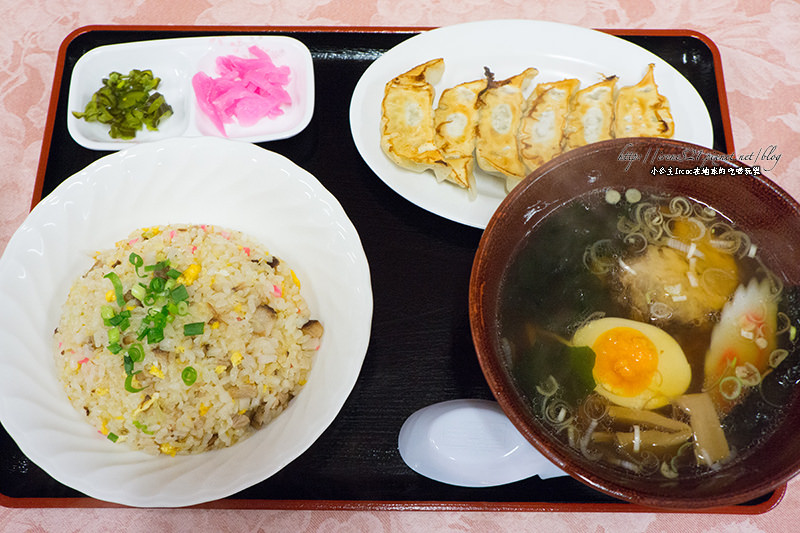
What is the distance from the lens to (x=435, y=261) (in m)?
2.16

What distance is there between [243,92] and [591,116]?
58.7 inches

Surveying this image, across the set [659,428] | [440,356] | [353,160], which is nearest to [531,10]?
[353,160]

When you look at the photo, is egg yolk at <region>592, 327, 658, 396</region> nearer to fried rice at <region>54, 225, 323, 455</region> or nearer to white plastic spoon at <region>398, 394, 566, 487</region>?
white plastic spoon at <region>398, 394, 566, 487</region>

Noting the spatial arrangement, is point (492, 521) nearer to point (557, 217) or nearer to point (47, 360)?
point (557, 217)

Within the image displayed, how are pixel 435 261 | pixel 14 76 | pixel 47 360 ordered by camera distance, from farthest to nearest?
pixel 14 76
pixel 435 261
pixel 47 360

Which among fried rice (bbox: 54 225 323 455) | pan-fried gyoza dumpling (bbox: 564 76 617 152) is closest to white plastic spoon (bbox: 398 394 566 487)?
fried rice (bbox: 54 225 323 455)

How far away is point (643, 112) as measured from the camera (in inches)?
89.6

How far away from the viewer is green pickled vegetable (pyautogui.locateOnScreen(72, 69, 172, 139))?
237cm

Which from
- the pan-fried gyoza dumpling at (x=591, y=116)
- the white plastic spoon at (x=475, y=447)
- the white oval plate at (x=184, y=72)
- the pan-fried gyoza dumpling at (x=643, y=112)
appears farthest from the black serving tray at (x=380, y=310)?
the pan-fried gyoza dumpling at (x=591, y=116)

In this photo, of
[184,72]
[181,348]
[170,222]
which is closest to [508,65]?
[184,72]

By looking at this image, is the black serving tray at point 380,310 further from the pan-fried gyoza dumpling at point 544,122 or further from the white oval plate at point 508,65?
the pan-fried gyoza dumpling at point 544,122

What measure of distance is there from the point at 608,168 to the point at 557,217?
0.67 feet

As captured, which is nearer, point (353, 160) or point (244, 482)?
point (244, 482)

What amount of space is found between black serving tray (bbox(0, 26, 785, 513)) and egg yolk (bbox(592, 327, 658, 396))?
0.51 m
